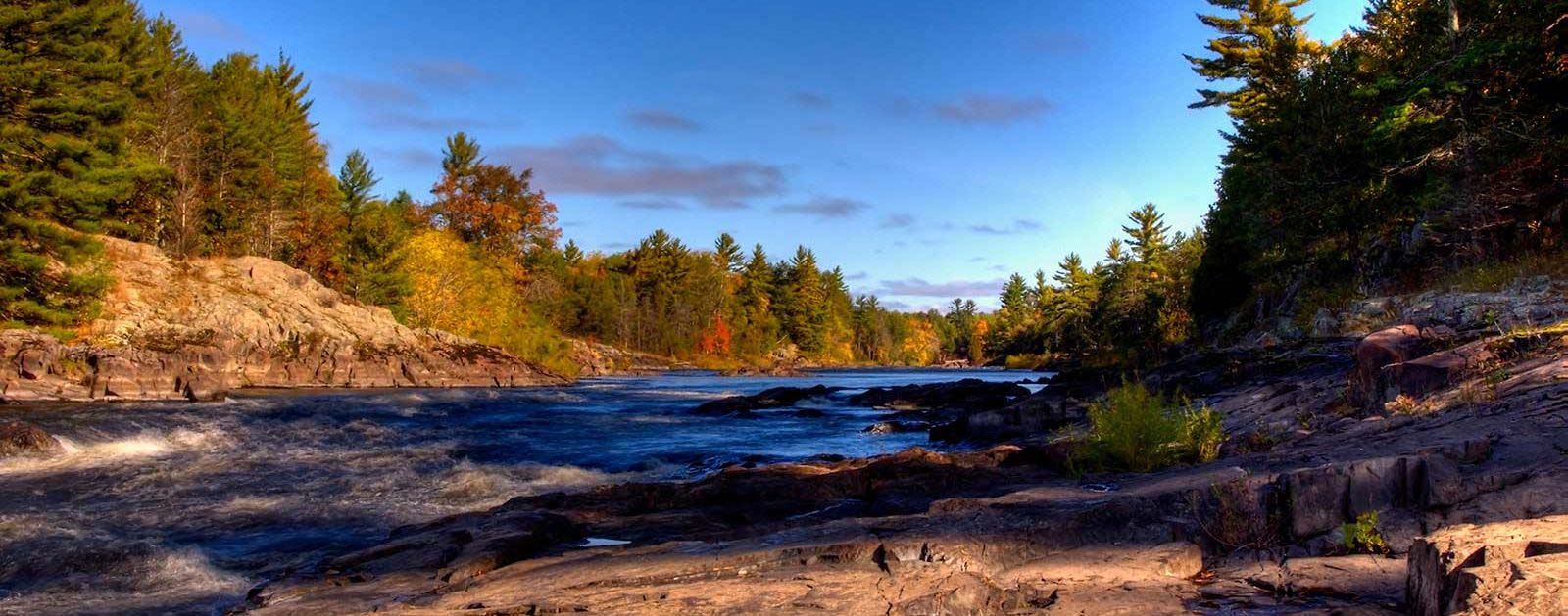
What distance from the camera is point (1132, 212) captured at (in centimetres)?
8869

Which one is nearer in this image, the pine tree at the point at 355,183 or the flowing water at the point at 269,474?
the flowing water at the point at 269,474

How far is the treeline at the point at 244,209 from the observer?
30406 millimetres

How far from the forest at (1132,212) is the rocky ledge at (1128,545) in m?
14.2

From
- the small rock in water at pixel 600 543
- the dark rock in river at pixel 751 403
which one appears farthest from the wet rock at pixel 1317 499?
the dark rock in river at pixel 751 403

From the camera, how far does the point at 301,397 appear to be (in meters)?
29.7

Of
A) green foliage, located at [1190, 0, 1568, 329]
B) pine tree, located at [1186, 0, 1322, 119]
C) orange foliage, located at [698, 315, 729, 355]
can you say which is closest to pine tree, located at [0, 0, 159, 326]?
green foliage, located at [1190, 0, 1568, 329]

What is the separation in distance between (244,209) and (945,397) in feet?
152

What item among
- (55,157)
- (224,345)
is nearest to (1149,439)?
(55,157)

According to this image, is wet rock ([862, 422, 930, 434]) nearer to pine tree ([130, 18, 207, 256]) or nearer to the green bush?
the green bush

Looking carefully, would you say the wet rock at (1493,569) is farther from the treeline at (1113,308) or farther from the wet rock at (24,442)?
the treeline at (1113,308)

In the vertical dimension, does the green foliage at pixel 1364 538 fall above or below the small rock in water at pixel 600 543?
above

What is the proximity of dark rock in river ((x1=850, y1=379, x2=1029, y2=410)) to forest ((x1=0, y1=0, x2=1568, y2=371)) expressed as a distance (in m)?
10.00

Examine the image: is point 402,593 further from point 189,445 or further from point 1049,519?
point 189,445

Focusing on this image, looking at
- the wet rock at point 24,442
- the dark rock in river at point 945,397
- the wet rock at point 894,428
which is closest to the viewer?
the wet rock at point 24,442
